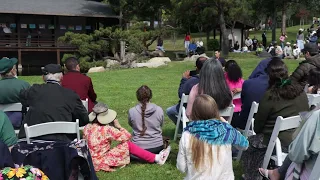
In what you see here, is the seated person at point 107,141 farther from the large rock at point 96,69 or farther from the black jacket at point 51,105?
the large rock at point 96,69

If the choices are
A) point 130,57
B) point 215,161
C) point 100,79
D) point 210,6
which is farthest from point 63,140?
point 210,6

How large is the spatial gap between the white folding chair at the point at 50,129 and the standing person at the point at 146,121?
3.70 ft

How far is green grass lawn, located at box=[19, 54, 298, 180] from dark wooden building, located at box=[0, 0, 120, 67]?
9.50 metres

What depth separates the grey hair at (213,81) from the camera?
14.3ft

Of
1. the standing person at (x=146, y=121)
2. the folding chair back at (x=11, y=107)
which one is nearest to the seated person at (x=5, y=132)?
the folding chair back at (x=11, y=107)

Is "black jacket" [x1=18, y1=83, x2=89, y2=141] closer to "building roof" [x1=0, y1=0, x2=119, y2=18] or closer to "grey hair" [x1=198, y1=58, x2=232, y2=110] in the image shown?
"grey hair" [x1=198, y1=58, x2=232, y2=110]

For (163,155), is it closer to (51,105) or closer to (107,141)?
(107,141)

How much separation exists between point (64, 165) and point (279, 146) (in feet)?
6.35

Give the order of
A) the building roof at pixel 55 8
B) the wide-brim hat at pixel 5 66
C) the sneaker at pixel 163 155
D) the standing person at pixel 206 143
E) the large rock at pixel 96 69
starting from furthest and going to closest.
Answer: the building roof at pixel 55 8 → the large rock at pixel 96 69 → the sneaker at pixel 163 155 → the wide-brim hat at pixel 5 66 → the standing person at pixel 206 143

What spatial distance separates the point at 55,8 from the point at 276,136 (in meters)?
24.4

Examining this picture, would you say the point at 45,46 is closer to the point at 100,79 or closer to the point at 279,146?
the point at 100,79

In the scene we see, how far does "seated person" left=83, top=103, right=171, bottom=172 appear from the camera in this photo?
14.7 feet

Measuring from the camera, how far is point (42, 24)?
2622 centimetres

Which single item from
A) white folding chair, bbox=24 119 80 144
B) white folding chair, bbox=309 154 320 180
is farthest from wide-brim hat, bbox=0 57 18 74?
white folding chair, bbox=309 154 320 180
